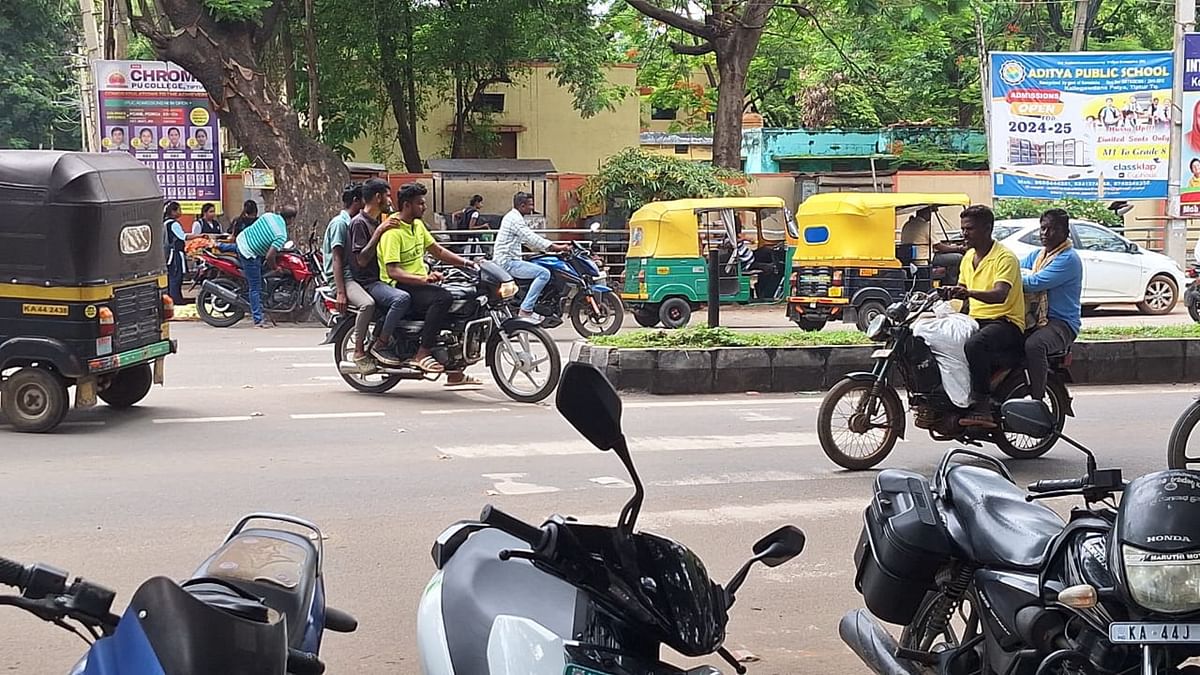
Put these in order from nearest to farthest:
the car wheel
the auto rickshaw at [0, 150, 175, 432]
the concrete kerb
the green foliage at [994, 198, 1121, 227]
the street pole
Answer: the auto rickshaw at [0, 150, 175, 432] → the concrete kerb → the car wheel → the street pole → the green foliage at [994, 198, 1121, 227]

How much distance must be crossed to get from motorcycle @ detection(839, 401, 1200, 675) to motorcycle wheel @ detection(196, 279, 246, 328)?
1464 centimetres

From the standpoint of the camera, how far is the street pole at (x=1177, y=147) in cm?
2158

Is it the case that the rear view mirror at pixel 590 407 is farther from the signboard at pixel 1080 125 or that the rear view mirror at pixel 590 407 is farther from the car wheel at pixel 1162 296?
the signboard at pixel 1080 125

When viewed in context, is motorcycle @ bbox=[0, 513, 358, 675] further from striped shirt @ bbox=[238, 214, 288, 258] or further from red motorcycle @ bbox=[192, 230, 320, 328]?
red motorcycle @ bbox=[192, 230, 320, 328]

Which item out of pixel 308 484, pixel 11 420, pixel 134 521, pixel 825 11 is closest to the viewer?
pixel 134 521

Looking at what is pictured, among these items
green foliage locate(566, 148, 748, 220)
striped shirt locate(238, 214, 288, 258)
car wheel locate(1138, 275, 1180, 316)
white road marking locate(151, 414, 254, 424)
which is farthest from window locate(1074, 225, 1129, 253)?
white road marking locate(151, 414, 254, 424)

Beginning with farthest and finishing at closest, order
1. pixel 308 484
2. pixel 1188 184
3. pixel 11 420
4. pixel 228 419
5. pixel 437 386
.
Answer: pixel 1188 184, pixel 437 386, pixel 228 419, pixel 11 420, pixel 308 484

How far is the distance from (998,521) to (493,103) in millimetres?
26644

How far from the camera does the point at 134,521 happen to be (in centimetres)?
674

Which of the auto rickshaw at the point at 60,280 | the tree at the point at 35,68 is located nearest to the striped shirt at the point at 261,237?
the auto rickshaw at the point at 60,280

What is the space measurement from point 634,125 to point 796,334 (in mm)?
19033

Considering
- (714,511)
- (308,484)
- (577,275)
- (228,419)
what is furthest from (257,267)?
(714,511)

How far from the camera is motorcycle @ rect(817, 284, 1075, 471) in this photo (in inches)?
313

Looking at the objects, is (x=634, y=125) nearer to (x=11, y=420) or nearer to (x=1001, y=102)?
(x=1001, y=102)
